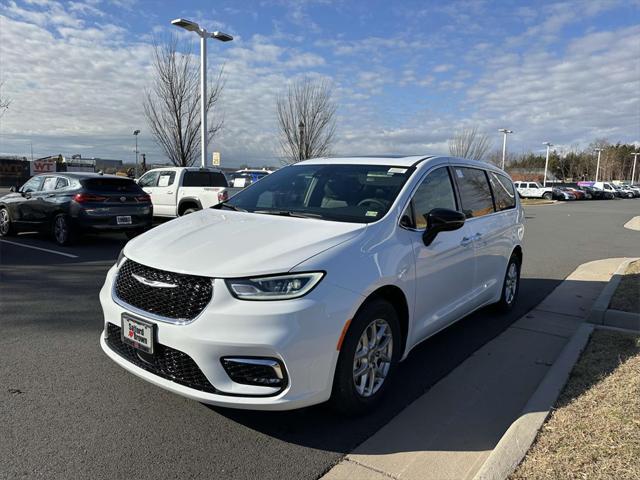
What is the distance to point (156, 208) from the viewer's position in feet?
44.4

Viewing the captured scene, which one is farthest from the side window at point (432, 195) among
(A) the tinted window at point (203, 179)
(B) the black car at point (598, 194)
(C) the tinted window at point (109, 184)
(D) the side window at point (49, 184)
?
(B) the black car at point (598, 194)

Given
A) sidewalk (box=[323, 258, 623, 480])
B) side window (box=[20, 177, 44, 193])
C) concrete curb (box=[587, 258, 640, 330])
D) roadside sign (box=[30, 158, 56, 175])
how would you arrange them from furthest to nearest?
roadside sign (box=[30, 158, 56, 175])
side window (box=[20, 177, 44, 193])
concrete curb (box=[587, 258, 640, 330])
sidewalk (box=[323, 258, 623, 480])

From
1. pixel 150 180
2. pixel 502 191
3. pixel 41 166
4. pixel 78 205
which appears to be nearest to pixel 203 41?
pixel 150 180

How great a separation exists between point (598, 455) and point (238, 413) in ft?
7.15

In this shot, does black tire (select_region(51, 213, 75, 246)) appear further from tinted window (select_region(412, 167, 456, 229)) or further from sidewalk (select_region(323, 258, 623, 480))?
sidewalk (select_region(323, 258, 623, 480))

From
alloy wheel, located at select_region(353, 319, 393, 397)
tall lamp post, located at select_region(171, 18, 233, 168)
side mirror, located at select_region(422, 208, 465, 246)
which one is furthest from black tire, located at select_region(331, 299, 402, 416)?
tall lamp post, located at select_region(171, 18, 233, 168)

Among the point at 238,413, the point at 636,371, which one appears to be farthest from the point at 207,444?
the point at 636,371

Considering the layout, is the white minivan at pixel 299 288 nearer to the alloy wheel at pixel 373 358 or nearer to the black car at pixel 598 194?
the alloy wheel at pixel 373 358

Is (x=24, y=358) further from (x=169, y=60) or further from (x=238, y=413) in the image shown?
(x=169, y=60)

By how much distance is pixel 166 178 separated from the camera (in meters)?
13.4

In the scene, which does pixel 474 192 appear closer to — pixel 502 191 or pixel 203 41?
pixel 502 191

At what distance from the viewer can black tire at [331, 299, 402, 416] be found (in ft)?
9.82

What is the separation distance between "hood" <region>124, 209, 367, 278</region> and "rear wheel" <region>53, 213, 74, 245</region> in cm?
722

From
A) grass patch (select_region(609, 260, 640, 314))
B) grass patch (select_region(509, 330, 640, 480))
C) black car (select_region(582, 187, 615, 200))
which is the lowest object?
Answer: black car (select_region(582, 187, 615, 200))
